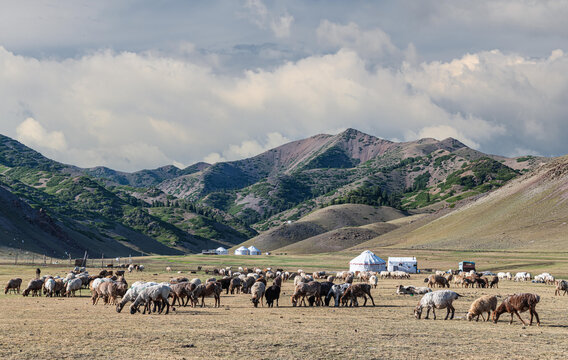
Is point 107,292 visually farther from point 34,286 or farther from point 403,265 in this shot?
point 403,265

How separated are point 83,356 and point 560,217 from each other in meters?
187

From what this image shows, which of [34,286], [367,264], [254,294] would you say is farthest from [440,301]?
[367,264]

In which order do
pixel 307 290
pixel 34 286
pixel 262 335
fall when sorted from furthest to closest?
pixel 34 286 → pixel 307 290 → pixel 262 335

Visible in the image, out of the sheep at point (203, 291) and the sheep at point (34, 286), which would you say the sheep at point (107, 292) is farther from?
the sheep at point (34, 286)

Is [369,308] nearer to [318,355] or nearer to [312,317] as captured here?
[312,317]

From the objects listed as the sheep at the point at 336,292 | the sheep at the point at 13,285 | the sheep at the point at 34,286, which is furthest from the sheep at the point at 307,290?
the sheep at the point at 13,285

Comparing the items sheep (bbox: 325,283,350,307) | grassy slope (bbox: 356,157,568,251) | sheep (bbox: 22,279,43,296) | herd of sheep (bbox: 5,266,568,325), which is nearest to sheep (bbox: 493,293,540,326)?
herd of sheep (bbox: 5,266,568,325)

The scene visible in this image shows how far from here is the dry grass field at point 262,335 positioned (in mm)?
19906

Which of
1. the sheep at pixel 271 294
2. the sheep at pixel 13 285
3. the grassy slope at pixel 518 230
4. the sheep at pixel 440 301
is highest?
the grassy slope at pixel 518 230

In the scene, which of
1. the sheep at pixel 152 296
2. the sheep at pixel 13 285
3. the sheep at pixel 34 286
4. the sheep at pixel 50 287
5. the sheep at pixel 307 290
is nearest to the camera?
the sheep at pixel 152 296

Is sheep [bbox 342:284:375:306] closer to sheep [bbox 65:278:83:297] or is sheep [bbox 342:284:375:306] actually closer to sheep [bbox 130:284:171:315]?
sheep [bbox 130:284:171:315]

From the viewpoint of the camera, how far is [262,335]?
24000 mm

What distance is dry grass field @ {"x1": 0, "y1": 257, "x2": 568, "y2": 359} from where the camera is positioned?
19.9 metres

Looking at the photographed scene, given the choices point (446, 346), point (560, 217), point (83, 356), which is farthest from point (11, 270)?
point (560, 217)
